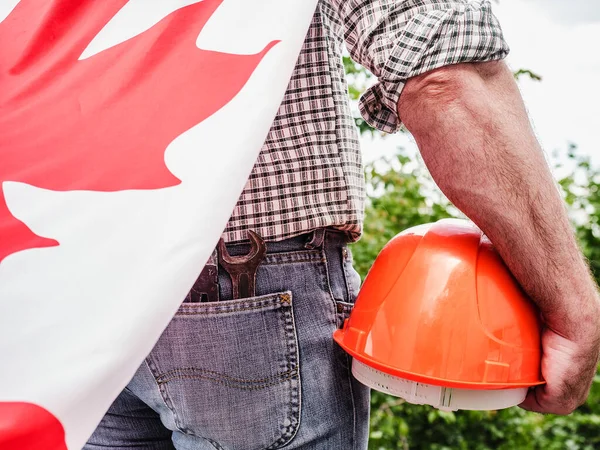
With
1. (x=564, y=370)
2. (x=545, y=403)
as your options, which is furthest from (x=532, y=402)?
(x=564, y=370)

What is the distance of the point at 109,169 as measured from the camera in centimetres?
88

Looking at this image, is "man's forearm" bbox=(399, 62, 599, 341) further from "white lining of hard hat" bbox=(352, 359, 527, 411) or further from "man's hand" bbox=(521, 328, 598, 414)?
"white lining of hard hat" bbox=(352, 359, 527, 411)

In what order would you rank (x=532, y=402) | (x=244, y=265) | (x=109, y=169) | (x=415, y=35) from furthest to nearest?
1. (x=532, y=402)
2. (x=244, y=265)
3. (x=415, y=35)
4. (x=109, y=169)

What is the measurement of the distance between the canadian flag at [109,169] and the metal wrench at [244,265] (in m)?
0.31

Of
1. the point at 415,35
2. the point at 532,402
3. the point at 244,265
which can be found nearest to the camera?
the point at 415,35

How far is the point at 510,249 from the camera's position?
1.16 m

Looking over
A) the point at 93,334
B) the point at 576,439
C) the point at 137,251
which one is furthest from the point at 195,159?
the point at 576,439

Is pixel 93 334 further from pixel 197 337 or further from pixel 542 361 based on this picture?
pixel 542 361

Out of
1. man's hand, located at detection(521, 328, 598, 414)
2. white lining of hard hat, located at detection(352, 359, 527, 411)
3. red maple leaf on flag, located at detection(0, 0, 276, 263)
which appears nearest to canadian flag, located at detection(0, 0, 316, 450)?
red maple leaf on flag, located at detection(0, 0, 276, 263)

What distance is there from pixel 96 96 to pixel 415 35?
54 centimetres

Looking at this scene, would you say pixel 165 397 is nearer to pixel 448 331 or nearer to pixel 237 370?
pixel 237 370

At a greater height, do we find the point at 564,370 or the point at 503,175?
the point at 503,175

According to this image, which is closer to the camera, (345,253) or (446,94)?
(446,94)

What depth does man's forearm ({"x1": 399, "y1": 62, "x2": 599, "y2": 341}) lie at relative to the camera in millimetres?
1111
